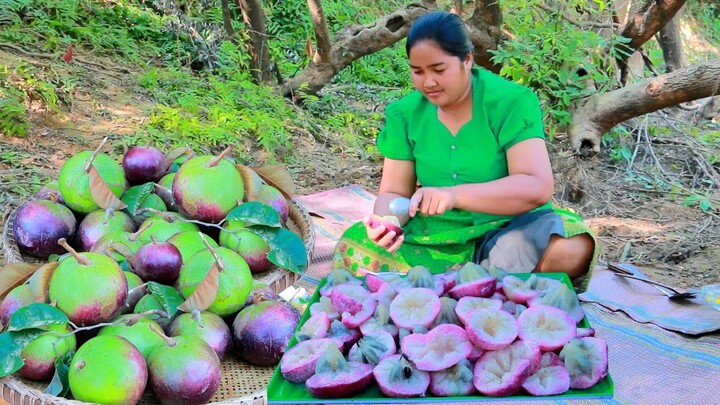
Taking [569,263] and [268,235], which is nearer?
[268,235]

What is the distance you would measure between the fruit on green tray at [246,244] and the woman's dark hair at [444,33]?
29.6 inches

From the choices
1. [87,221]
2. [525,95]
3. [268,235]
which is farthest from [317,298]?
[525,95]

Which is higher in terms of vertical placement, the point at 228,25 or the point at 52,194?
the point at 52,194

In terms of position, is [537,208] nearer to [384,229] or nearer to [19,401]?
[384,229]

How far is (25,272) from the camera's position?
1.82 metres

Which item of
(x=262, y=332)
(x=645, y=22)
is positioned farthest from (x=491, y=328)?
(x=645, y=22)

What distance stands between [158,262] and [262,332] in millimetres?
284

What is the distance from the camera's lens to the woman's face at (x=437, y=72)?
7.42 feet

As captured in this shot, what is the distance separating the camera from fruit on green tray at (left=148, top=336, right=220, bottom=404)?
148cm

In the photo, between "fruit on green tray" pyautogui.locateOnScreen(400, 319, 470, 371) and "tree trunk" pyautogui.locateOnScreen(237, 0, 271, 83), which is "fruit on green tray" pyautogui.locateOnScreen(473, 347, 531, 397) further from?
"tree trunk" pyautogui.locateOnScreen(237, 0, 271, 83)

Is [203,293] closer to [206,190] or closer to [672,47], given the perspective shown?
[206,190]

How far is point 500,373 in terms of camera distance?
1524 millimetres

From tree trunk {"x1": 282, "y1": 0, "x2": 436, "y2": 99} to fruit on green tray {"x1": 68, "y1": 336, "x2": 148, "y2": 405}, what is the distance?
171 inches

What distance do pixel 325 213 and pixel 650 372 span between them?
6.36ft
